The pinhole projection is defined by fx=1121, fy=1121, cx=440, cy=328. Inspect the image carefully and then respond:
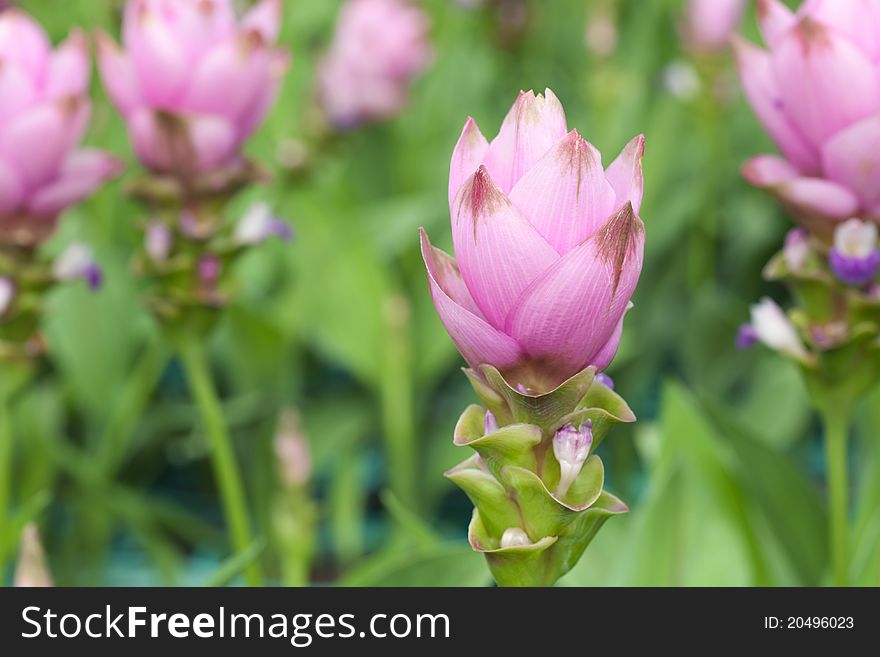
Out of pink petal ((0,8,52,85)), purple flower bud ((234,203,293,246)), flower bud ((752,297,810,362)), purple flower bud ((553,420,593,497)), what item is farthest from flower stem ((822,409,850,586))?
pink petal ((0,8,52,85))

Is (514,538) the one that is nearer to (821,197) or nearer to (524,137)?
(524,137)

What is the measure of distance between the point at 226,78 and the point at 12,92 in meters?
0.18

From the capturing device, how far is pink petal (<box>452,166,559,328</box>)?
54 cm

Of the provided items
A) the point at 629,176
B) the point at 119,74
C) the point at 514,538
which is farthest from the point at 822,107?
the point at 119,74

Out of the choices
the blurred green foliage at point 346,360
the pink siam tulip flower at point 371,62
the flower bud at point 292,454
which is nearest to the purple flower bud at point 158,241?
the flower bud at point 292,454

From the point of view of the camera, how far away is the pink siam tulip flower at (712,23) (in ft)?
6.19

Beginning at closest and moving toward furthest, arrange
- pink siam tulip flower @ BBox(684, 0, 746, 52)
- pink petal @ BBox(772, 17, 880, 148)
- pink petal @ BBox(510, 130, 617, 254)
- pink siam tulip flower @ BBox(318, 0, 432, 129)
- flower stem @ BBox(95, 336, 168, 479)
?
pink petal @ BBox(510, 130, 617, 254)
pink petal @ BBox(772, 17, 880, 148)
flower stem @ BBox(95, 336, 168, 479)
pink siam tulip flower @ BBox(684, 0, 746, 52)
pink siam tulip flower @ BBox(318, 0, 432, 129)

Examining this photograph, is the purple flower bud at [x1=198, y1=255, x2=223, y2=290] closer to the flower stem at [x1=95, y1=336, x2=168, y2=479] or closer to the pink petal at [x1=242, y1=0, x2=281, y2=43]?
the pink petal at [x1=242, y1=0, x2=281, y2=43]

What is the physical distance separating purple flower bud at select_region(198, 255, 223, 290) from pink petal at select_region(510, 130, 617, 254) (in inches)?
23.2

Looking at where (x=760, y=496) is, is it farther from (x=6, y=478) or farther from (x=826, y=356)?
(x=6, y=478)

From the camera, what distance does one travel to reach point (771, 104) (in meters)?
0.83

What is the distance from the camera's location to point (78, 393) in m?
1.83

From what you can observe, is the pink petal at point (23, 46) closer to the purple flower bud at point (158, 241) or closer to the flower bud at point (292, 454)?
the purple flower bud at point (158, 241)

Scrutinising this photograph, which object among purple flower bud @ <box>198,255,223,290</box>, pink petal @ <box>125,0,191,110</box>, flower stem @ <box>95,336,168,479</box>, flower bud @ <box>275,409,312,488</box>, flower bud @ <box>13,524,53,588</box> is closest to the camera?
flower bud @ <box>13,524,53,588</box>
